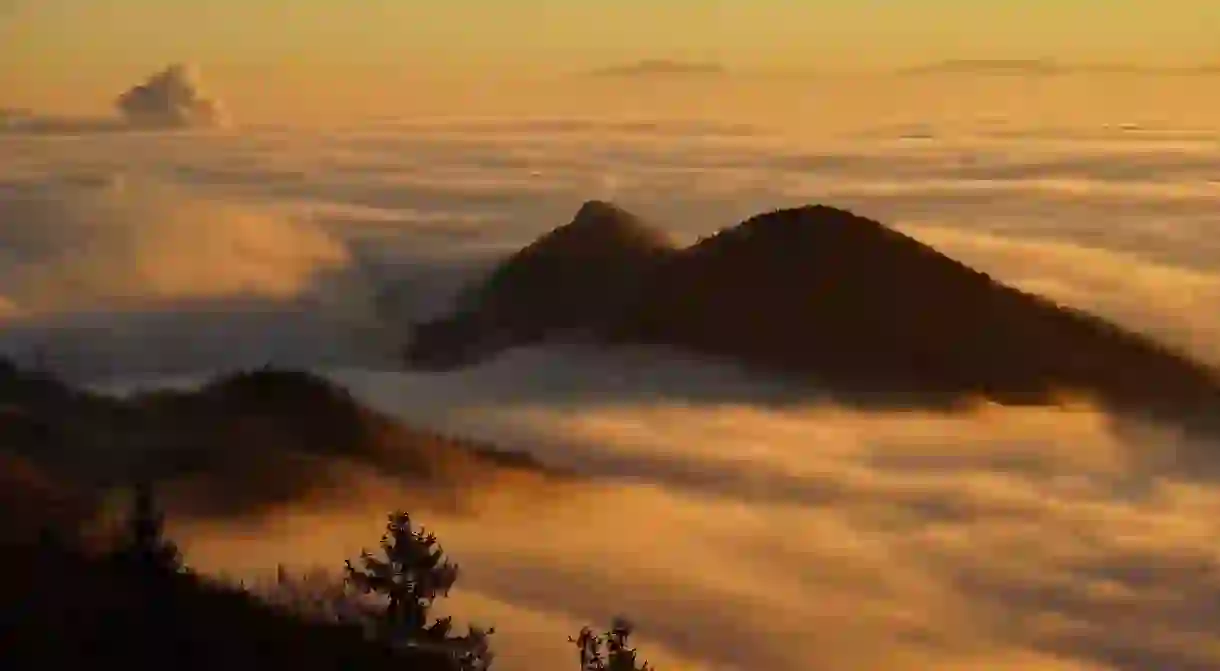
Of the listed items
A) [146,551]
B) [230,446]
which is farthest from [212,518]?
[146,551]

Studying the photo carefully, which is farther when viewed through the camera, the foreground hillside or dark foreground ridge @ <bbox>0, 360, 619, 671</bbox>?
dark foreground ridge @ <bbox>0, 360, 619, 671</bbox>

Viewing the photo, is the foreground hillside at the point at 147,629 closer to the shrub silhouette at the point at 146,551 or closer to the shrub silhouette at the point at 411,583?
the shrub silhouette at the point at 146,551

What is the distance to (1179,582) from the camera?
116812 mm

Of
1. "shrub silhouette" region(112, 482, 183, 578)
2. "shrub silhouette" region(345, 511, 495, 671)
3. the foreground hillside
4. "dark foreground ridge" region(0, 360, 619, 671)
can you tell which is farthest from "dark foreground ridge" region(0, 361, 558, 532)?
the foreground hillside

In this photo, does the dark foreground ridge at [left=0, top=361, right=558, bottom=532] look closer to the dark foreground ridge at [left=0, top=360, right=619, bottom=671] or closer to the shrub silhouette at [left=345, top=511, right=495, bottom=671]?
the dark foreground ridge at [left=0, top=360, right=619, bottom=671]

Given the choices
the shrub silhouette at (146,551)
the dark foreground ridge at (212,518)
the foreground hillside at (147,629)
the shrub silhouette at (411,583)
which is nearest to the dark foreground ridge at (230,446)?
the dark foreground ridge at (212,518)

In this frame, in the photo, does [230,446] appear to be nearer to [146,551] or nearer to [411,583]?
[411,583]

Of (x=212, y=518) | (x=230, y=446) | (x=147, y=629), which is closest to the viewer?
(x=147, y=629)

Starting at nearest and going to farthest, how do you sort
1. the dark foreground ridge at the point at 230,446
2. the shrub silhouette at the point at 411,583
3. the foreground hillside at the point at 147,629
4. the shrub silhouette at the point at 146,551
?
1. the foreground hillside at the point at 147,629
2. the shrub silhouette at the point at 146,551
3. the shrub silhouette at the point at 411,583
4. the dark foreground ridge at the point at 230,446

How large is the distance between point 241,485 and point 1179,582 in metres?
72.2

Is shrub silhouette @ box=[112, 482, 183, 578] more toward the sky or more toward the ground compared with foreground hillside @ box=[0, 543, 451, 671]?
more toward the sky

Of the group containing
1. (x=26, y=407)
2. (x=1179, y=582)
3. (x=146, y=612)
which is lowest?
(x=146, y=612)

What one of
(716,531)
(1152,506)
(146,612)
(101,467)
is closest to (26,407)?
(101,467)

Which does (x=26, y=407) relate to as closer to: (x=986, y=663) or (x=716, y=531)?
(x=716, y=531)
